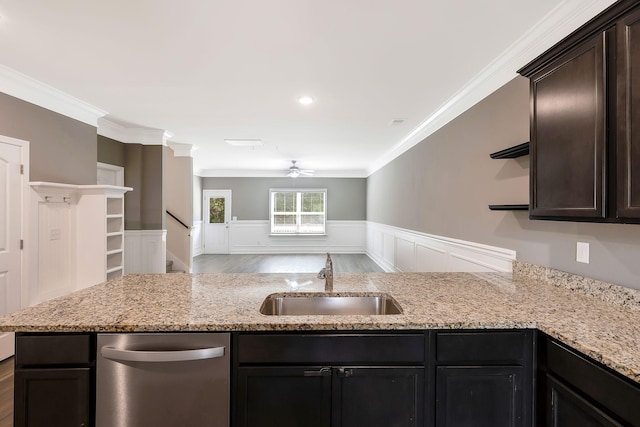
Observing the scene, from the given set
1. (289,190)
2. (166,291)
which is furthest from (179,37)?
(289,190)

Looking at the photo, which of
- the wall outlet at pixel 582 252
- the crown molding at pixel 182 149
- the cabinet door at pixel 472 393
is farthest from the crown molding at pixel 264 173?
the cabinet door at pixel 472 393

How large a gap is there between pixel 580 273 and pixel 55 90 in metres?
4.73

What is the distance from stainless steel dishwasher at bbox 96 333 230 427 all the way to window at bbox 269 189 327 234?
804 cm

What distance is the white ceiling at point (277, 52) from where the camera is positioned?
71.7 inches

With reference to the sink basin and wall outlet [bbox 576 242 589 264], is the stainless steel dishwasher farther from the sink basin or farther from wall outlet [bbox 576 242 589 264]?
wall outlet [bbox 576 242 589 264]

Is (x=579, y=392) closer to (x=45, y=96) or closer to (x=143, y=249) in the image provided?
(x=45, y=96)

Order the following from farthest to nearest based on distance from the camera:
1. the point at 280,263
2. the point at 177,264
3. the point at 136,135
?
1. the point at 280,263
2. the point at 177,264
3. the point at 136,135

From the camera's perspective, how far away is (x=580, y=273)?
5.65ft

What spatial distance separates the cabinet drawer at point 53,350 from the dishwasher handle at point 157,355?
0.09 metres

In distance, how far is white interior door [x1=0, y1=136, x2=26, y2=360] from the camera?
2691mm

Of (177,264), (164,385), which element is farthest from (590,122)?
(177,264)

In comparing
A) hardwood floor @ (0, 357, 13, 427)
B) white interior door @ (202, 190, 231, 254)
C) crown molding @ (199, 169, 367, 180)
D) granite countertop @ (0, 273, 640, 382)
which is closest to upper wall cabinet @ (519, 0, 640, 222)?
granite countertop @ (0, 273, 640, 382)

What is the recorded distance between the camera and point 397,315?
53.1 inches

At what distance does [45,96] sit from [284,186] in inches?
256
